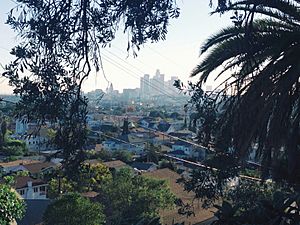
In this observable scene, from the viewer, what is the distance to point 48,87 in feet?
8.80

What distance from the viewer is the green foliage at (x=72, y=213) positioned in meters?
11.1

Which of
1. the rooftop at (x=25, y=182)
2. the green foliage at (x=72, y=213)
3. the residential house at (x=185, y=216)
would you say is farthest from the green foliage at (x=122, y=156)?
the green foliage at (x=72, y=213)

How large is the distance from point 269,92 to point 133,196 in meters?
10.1

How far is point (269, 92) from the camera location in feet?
14.4

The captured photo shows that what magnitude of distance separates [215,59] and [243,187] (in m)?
1.82

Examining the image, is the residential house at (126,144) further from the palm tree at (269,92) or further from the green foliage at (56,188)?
the palm tree at (269,92)

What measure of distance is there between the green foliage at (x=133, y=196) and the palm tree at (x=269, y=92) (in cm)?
885

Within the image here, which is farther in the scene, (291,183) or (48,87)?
(291,183)

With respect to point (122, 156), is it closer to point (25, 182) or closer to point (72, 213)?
point (25, 182)

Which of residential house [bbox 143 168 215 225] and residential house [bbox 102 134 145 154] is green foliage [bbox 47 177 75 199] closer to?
residential house [bbox 143 168 215 225]

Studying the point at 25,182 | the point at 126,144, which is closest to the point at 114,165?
the point at 25,182

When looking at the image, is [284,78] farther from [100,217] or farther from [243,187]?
[100,217]

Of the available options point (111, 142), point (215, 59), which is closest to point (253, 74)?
point (215, 59)

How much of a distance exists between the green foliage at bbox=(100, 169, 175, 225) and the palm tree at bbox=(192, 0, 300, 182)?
8.85 meters
